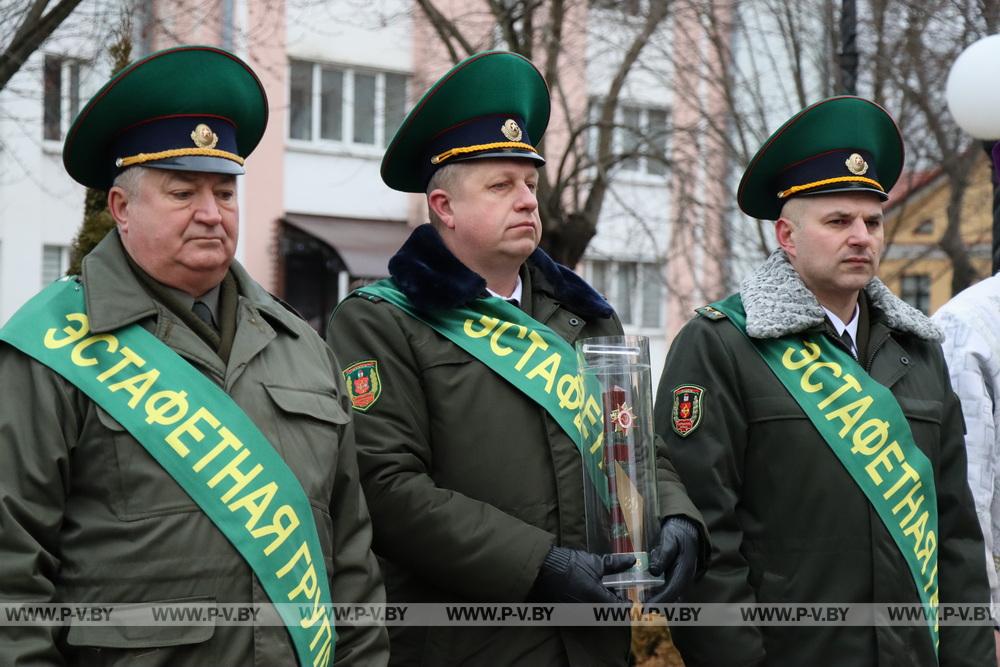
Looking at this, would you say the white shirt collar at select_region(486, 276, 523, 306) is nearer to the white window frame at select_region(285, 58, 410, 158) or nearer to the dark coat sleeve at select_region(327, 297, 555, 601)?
the dark coat sleeve at select_region(327, 297, 555, 601)

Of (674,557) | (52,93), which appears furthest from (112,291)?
(52,93)

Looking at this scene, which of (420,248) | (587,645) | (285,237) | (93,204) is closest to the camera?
(587,645)

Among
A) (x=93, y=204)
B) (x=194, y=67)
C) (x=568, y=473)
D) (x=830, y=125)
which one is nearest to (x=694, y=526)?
(x=568, y=473)

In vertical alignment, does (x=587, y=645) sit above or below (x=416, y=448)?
below

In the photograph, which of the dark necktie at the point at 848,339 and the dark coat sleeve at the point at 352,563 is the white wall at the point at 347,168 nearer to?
the dark necktie at the point at 848,339

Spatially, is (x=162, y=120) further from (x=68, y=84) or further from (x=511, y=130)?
(x=68, y=84)

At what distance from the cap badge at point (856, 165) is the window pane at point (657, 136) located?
27.5 feet

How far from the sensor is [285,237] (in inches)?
868

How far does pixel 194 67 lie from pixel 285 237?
18.8 metres

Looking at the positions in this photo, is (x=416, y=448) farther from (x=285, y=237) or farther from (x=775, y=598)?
(x=285, y=237)

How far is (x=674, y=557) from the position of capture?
11.9 ft

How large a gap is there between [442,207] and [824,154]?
1.24 m

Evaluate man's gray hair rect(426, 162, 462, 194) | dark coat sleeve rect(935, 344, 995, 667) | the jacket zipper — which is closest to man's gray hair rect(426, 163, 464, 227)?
man's gray hair rect(426, 162, 462, 194)

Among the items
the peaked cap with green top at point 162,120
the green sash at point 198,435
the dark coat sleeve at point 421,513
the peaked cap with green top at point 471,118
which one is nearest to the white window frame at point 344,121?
the peaked cap with green top at point 471,118
